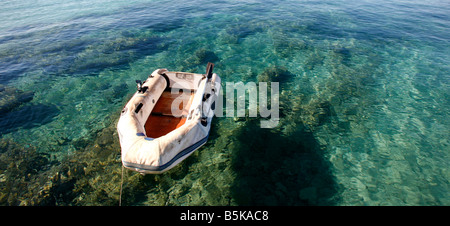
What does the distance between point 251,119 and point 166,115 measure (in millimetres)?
3895

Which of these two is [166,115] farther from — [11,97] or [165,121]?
[11,97]

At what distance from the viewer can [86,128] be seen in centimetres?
882

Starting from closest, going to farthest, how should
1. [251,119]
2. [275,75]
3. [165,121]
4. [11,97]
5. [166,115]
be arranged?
[165,121]
[166,115]
[251,119]
[11,97]
[275,75]

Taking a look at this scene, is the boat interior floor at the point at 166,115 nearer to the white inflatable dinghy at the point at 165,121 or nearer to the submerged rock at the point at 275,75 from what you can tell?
the white inflatable dinghy at the point at 165,121

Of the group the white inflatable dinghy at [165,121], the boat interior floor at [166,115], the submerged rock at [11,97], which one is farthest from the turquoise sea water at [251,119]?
the boat interior floor at [166,115]

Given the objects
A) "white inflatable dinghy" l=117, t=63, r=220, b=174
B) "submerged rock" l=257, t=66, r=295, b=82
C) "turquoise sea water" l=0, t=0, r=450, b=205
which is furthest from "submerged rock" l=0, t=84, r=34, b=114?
"submerged rock" l=257, t=66, r=295, b=82

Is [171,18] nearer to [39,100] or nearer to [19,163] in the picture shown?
[39,100]

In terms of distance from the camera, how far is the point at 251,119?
924 cm

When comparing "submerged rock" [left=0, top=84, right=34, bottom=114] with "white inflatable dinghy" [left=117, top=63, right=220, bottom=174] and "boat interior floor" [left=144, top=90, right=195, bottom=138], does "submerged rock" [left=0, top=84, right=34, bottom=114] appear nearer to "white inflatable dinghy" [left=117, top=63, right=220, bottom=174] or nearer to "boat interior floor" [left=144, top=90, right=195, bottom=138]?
"white inflatable dinghy" [left=117, top=63, right=220, bottom=174]

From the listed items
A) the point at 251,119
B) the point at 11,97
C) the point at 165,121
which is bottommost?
the point at 251,119

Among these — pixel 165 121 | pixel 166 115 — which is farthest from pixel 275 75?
pixel 165 121

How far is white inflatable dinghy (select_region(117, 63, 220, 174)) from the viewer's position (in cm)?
555

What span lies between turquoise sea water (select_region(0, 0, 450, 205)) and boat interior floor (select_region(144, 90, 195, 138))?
1.50 metres

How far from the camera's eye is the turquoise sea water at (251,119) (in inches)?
259
